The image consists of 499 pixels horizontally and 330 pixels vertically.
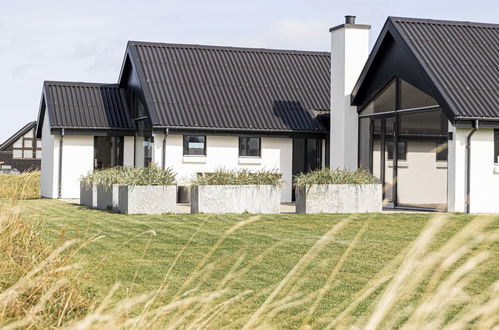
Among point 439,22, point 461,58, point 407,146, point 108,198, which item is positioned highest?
point 439,22

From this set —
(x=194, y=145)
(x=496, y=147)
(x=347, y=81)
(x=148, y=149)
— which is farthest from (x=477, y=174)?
(x=148, y=149)

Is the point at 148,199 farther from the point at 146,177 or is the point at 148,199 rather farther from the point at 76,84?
the point at 76,84

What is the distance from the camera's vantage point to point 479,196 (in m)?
20.5

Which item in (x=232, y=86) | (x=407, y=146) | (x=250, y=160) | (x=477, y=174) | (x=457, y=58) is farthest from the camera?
(x=232, y=86)

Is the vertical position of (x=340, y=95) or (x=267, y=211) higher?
(x=340, y=95)

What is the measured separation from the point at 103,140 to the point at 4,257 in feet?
80.9

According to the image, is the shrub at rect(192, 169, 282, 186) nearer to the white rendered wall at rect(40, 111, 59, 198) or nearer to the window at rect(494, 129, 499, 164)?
the window at rect(494, 129, 499, 164)

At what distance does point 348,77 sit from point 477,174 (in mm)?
6182

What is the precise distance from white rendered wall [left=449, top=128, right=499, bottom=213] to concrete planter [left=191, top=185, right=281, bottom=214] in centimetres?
423

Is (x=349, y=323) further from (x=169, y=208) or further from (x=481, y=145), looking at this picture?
(x=481, y=145)

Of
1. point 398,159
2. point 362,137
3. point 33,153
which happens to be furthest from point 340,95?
point 33,153

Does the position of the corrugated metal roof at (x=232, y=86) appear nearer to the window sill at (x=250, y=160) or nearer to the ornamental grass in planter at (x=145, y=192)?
the window sill at (x=250, y=160)

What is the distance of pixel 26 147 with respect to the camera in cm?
6388

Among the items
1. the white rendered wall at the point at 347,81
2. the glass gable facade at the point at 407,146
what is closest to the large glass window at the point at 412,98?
the glass gable facade at the point at 407,146
